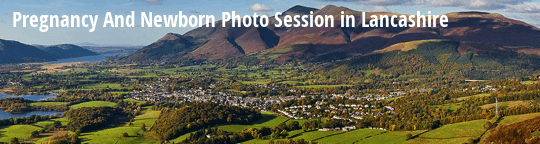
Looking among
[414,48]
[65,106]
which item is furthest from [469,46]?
[65,106]

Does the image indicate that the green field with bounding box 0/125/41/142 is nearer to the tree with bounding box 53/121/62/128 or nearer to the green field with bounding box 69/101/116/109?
the tree with bounding box 53/121/62/128

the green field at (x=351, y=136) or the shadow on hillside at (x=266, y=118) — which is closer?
the green field at (x=351, y=136)

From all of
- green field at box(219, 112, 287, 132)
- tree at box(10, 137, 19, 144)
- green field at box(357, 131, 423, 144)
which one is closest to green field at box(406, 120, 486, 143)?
green field at box(357, 131, 423, 144)

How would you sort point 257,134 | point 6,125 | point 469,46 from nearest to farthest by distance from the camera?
point 257,134 → point 6,125 → point 469,46

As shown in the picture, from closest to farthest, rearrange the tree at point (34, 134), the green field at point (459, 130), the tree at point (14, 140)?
the green field at point (459, 130), the tree at point (14, 140), the tree at point (34, 134)

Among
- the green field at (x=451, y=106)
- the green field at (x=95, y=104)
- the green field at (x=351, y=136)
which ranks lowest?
the green field at (x=351, y=136)

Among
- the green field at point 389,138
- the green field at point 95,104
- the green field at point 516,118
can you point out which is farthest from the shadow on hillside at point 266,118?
the green field at point 95,104

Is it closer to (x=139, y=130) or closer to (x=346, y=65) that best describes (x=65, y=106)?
(x=139, y=130)

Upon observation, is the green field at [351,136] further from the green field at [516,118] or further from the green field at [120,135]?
the green field at [120,135]
